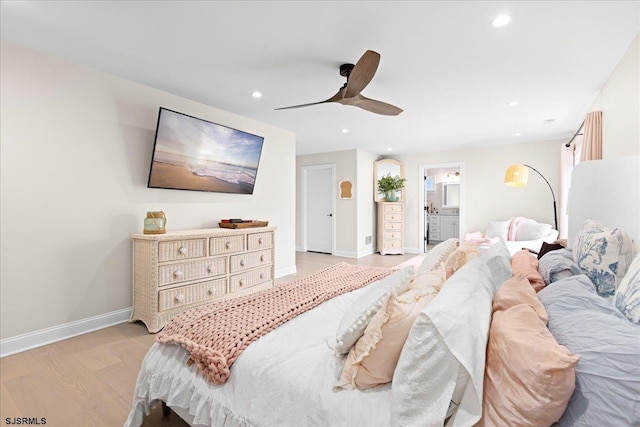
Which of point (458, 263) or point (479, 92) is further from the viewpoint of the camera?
point (479, 92)

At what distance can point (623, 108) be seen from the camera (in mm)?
2451

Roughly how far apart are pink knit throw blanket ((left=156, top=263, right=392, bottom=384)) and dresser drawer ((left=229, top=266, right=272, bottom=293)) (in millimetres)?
1501

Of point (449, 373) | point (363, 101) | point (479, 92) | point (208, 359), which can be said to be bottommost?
point (208, 359)

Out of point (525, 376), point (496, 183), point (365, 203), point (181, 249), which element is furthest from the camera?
point (365, 203)

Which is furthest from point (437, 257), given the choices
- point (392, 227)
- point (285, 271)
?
point (392, 227)

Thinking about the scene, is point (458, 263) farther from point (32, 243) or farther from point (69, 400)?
point (32, 243)

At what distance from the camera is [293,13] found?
1.98 metres

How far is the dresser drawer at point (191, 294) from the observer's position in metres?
2.80

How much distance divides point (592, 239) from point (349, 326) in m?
1.44

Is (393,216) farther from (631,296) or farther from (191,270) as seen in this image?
(631,296)

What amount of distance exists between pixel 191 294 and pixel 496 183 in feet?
19.4

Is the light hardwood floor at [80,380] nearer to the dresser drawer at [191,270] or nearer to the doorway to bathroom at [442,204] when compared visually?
the dresser drawer at [191,270]

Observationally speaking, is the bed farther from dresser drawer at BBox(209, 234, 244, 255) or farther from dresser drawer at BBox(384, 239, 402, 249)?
dresser drawer at BBox(384, 239, 402, 249)

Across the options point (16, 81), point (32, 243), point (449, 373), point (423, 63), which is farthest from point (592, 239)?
point (16, 81)
